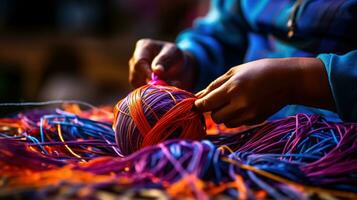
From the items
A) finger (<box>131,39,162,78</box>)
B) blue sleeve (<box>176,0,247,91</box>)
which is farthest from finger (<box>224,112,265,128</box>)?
blue sleeve (<box>176,0,247,91</box>)

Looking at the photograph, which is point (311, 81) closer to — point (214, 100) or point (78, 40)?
point (214, 100)

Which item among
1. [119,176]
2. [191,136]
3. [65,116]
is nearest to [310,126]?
[191,136]

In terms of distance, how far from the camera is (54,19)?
9.93ft

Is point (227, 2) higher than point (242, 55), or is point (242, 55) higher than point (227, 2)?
point (227, 2)

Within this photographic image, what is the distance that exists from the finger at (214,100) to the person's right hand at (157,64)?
0.49 ft

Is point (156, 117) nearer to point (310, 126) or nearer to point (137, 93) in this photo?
point (137, 93)

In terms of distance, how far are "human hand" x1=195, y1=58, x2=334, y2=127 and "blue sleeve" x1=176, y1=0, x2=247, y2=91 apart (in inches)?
15.3

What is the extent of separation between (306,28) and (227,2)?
30 centimetres

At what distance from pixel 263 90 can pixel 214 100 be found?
0.21 ft

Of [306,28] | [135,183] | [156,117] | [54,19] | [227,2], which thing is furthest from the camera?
[54,19]

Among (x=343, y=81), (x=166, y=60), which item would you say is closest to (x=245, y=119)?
(x=343, y=81)

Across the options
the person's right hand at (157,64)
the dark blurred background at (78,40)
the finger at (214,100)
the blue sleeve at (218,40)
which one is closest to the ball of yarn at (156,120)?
the finger at (214,100)

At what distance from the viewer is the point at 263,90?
2.16ft

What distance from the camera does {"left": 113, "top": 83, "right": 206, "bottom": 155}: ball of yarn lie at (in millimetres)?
683
